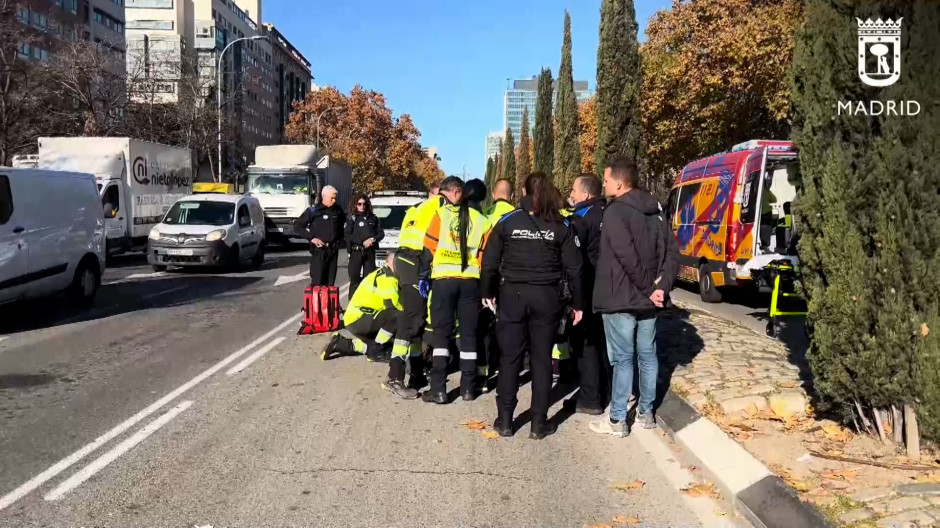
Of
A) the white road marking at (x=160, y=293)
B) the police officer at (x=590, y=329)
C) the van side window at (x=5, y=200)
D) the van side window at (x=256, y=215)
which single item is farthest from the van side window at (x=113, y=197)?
the police officer at (x=590, y=329)

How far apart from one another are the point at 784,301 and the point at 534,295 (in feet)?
15.9

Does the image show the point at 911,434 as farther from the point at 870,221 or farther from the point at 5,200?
the point at 5,200

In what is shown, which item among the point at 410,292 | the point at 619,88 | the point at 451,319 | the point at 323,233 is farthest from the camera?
the point at 619,88

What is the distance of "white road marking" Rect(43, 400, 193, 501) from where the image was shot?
4.70m

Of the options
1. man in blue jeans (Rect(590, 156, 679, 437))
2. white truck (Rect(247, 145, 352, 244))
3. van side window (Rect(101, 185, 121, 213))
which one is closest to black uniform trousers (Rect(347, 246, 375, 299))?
man in blue jeans (Rect(590, 156, 679, 437))

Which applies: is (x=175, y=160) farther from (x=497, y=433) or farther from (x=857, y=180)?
(x=857, y=180)

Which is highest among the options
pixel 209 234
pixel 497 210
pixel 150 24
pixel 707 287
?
pixel 150 24

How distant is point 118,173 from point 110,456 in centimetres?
1808

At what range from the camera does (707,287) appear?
14.2m

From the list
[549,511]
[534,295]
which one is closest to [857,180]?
[534,295]

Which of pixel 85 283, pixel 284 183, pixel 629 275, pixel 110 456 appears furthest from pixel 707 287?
pixel 284 183

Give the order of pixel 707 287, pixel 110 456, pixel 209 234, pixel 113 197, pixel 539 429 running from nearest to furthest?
pixel 110 456
pixel 539 429
pixel 707 287
pixel 209 234
pixel 113 197

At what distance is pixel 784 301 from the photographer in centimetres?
931

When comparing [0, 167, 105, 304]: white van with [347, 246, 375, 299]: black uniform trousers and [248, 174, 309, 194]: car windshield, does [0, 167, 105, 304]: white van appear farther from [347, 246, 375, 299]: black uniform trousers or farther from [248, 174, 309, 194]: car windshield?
[248, 174, 309, 194]: car windshield
